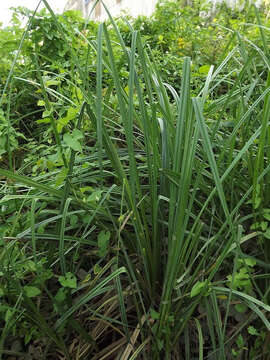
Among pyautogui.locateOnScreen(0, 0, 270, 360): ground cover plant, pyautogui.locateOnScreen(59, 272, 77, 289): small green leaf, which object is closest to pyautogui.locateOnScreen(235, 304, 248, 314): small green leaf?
pyautogui.locateOnScreen(0, 0, 270, 360): ground cover plant

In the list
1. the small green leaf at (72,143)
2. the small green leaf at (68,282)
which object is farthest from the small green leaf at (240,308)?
the small green leaf at (72,143)

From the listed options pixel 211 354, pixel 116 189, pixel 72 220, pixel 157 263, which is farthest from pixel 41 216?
pixel 211 354

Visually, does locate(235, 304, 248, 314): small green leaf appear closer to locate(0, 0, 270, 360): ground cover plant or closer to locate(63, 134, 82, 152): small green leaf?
locate(0, 0, 270, 360): ground cover plant

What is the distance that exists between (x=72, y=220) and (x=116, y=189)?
0.17m

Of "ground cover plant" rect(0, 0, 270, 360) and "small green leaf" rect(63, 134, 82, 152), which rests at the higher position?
"small green leaf" rect(63, 134, 82, 152)

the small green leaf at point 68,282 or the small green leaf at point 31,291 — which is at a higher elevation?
the small green leaf at point 68,282

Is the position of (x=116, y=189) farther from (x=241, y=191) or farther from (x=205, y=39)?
(x=205, y=39)

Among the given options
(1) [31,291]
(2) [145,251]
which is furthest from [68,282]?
(2) [145,251]

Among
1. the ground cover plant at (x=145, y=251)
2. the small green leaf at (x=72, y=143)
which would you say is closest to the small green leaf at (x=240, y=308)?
the ground cover plant at (x=145, y=251)

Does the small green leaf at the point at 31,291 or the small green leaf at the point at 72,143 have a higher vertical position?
the small green leaf at the point at 72,143

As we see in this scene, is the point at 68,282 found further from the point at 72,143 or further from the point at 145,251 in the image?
the point at 72,143

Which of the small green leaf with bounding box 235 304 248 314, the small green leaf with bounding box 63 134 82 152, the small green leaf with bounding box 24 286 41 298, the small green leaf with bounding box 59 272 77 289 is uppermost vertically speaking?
the small green leaf with bounding box 63 134 82 152

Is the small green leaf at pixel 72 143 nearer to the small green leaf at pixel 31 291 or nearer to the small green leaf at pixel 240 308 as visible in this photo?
the small green leaf at pixel 31 291

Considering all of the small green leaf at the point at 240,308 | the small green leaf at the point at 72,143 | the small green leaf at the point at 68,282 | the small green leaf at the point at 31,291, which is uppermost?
the small green leaf at the point at 72,143
